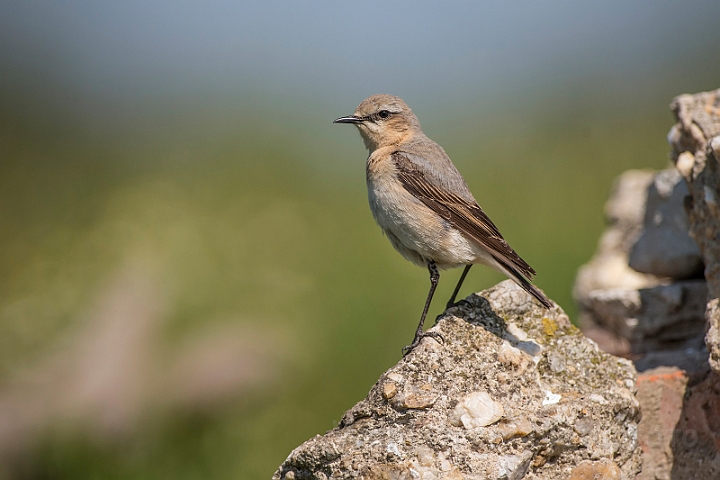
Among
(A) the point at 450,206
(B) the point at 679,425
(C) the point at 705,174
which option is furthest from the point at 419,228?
(B) the point at 679,425

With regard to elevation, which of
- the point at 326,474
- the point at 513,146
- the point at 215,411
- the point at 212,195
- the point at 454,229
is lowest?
the point at 326,474

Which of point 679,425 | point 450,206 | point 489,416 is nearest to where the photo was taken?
point 489,416

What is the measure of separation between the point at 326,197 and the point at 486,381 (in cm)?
738

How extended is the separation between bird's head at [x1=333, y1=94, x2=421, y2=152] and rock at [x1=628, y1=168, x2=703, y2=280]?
247cm

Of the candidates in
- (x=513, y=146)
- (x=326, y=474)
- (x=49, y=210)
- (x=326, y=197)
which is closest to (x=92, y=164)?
(x=49, y=210)

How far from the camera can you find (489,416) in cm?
415

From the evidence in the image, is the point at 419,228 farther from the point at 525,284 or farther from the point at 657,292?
the point at 657,292

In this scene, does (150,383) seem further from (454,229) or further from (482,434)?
(482,434)

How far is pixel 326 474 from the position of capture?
4000mm

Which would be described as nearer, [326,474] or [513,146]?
[326,474]

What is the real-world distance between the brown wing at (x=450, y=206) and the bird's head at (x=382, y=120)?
794 mm

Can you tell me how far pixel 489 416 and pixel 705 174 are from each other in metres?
2.40

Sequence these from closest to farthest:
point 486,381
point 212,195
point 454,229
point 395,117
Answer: point 486,381 → point 454,229 → point 395,117 → point 212,195

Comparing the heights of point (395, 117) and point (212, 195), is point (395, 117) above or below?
below
